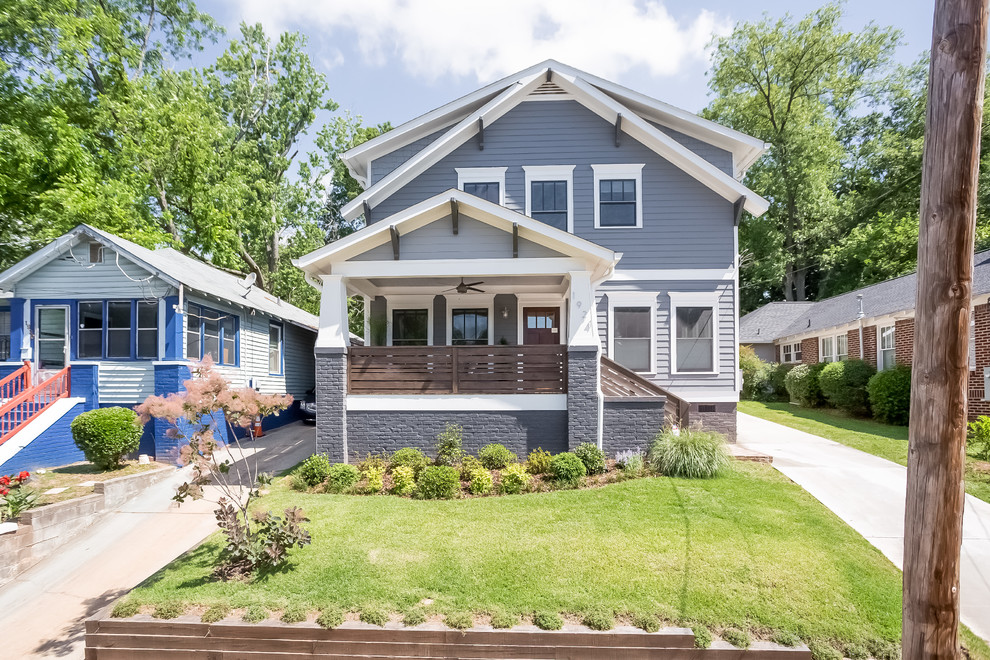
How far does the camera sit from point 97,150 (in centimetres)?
2042

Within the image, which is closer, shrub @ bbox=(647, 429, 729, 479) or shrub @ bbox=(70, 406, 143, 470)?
shrub @ bbox=(647, 429, 729, 479)

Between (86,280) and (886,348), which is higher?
(86,280)

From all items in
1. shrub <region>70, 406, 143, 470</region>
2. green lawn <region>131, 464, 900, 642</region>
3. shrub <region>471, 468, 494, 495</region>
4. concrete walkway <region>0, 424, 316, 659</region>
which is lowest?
concrete walkway <region>0, 424, 316, 659</region>

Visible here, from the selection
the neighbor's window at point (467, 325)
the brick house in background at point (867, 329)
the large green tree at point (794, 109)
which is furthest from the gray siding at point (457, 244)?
the large green tree at point (794, 109)

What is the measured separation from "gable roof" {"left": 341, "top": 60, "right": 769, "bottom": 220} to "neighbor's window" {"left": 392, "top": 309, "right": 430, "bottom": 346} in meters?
2.99

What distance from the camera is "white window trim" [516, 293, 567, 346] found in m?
14.2

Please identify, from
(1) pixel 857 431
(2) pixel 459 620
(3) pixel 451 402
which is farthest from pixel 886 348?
(2) pixel 459 620

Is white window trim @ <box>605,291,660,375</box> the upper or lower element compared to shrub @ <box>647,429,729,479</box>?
upper

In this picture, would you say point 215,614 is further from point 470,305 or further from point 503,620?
point 470,305

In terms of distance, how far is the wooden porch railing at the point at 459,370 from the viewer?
34.3 ft

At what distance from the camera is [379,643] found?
4898mm

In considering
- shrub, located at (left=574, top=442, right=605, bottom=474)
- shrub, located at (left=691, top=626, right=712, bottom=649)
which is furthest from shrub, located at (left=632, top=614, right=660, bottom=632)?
shrub, located at (left=574, top=442, right=605, bottom=474)

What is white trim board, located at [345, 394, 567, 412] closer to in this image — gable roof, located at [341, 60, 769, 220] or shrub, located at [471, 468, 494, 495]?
shrub, located at [471, 468, 494, 495]

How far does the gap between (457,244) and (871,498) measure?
27.2 feet
